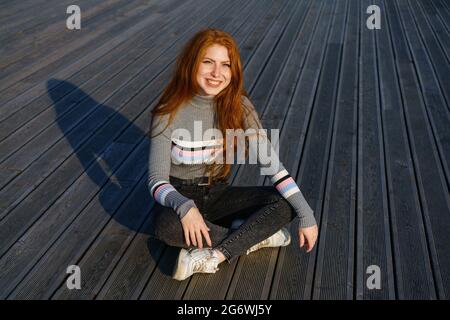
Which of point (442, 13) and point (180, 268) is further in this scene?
point (442, 13)

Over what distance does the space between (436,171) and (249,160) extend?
4.00 ft

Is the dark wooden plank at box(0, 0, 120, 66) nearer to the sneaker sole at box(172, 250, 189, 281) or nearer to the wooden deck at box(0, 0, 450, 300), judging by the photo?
the wooden deck at box(0, 0, 450, 300)

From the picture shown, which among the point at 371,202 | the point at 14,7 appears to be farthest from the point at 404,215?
the point at 14,7

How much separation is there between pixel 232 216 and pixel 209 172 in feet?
0.80

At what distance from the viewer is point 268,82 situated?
4648 millimetres

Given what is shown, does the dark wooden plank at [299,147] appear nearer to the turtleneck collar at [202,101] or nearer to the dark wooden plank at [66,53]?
the turtleneck collar at [202,101]

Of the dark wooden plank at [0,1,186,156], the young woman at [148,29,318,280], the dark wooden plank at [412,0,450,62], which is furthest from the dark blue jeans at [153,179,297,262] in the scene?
the dark wooden plank at [412,0,450,62]

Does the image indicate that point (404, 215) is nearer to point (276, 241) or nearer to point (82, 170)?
point (276, 241)

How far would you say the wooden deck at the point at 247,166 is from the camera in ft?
7.66

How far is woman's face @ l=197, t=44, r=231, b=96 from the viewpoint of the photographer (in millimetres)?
2207

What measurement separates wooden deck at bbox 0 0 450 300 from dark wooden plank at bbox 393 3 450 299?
1cm

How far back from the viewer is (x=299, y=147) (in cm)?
353

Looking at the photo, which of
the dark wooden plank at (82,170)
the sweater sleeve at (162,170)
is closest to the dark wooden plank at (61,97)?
the dark wooden plank at (82,170)
